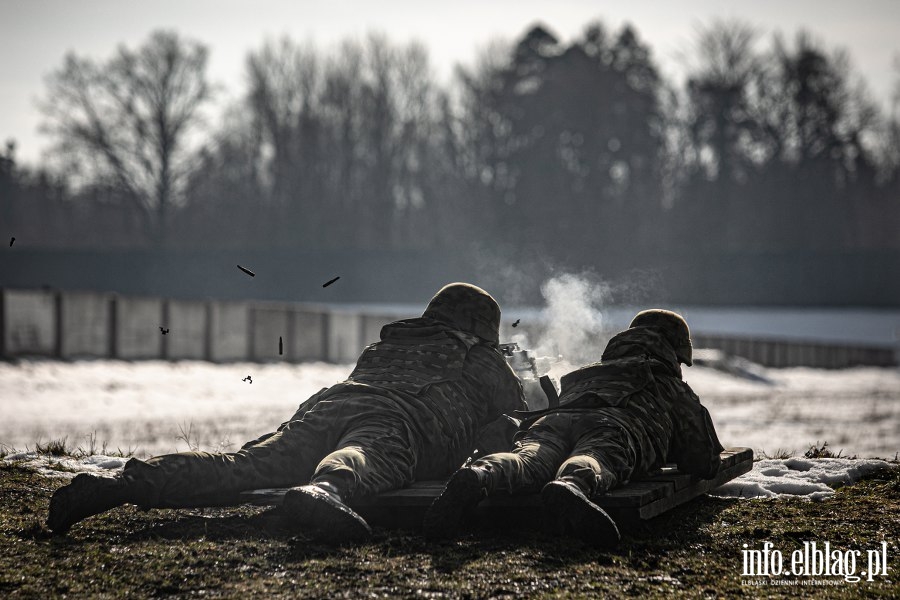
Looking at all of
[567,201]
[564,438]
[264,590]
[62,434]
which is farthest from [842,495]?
[567,201]

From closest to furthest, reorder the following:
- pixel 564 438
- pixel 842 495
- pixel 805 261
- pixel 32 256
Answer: pixel 564 438
pixel 842 495
pixel 32 256
pixel 805 261

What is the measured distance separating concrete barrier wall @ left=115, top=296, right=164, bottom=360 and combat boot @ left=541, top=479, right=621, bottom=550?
701 inches

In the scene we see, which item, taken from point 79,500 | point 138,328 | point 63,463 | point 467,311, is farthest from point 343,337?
point 79,500

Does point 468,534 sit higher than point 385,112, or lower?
lower

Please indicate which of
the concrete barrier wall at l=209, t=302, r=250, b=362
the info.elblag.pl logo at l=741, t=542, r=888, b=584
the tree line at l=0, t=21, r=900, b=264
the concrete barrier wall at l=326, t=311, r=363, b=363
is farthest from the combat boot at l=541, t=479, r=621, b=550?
the tree line at l=0, t=21, r=900, b=264

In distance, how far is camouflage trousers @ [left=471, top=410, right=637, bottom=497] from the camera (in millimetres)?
5945

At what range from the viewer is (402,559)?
539 centimetres

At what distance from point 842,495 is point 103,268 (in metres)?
47.6

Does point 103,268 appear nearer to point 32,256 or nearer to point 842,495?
point 32,256

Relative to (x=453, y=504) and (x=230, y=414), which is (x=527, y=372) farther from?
(x=230, y=414)

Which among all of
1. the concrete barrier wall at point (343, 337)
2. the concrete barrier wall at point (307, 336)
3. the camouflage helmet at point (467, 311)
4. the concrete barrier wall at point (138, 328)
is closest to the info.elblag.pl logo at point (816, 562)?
the camouflage helmet at point (467, 311)

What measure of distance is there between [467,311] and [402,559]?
97.3 inches

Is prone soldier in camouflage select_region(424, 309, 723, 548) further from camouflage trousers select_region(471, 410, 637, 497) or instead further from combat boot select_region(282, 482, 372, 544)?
combat boot select_region(282, 482, 372, 544)

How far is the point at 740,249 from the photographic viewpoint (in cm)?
5847
